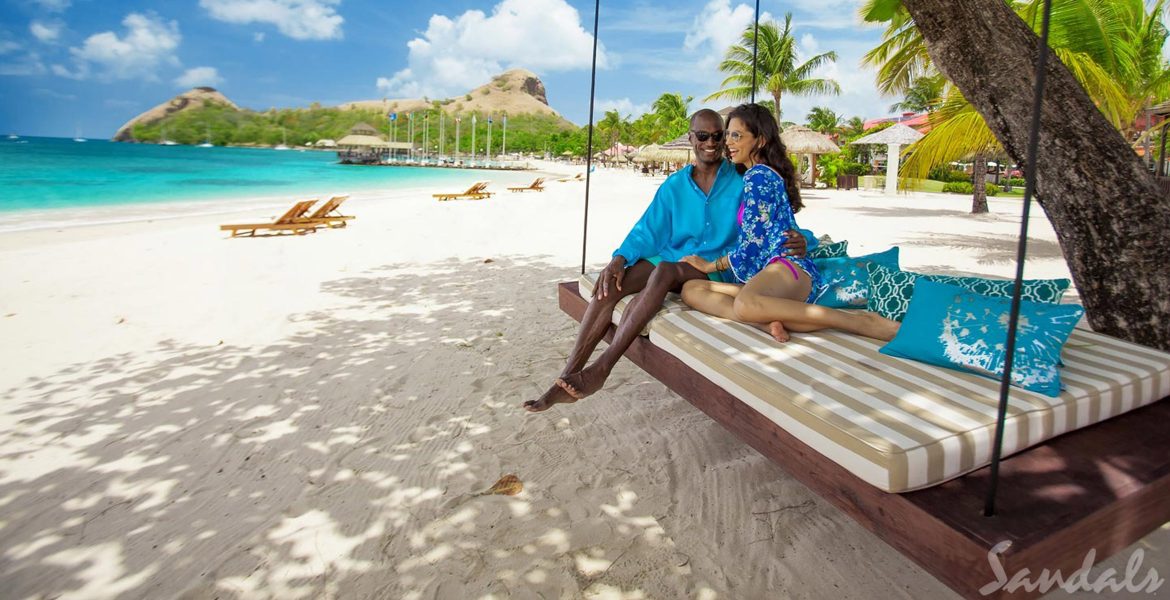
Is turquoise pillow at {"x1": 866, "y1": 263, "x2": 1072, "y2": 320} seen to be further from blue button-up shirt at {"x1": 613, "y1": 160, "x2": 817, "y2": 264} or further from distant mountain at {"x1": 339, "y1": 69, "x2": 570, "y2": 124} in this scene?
distant mountain at {"x1": 339, "y1": 69, "x2": 570, "y2": 124}

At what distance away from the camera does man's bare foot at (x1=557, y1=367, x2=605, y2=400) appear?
2785 millimetres

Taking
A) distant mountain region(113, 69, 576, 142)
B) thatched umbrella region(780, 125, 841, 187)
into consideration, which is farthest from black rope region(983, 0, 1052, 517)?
distant mountain region(113, 69, 576, 142)

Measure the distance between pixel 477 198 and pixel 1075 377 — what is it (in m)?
18.4

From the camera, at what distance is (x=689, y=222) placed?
3434 millimetres

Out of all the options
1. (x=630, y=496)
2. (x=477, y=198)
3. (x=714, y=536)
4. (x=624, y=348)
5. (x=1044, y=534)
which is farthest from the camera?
(x=477, y=198)

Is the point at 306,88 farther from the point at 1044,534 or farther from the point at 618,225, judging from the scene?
the point at 1044,534

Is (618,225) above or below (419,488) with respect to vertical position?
above

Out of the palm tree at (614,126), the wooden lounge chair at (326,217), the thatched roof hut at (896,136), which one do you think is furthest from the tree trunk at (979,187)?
the palm tree at (614,126)

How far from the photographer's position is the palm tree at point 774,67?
2402cm

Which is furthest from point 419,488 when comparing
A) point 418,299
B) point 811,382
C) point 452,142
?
point 452,142

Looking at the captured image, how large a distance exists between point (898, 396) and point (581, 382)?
1284 millimetres

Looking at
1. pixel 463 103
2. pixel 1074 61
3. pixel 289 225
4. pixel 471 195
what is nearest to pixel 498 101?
pixel 463 103

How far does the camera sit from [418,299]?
18.8ft

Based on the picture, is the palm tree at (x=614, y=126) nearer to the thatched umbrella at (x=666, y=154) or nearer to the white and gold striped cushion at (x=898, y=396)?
the thatched umbrella at (x=666, y=154)
